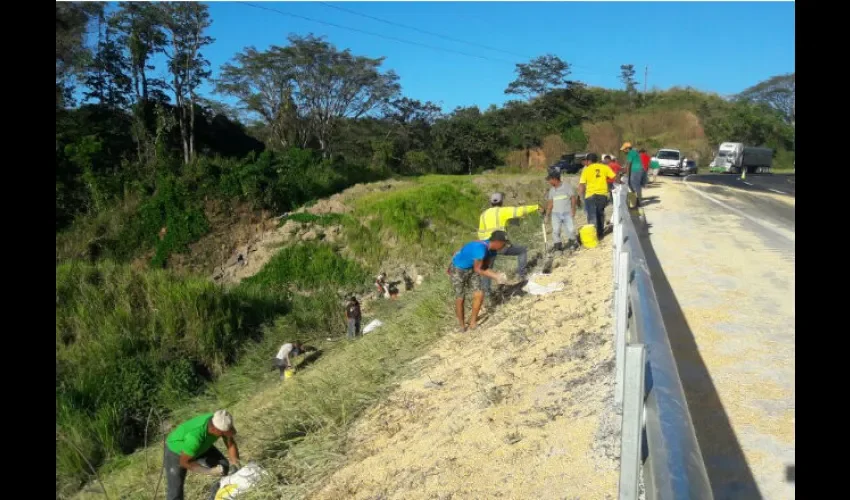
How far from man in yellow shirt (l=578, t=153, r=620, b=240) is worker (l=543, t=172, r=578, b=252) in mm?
573

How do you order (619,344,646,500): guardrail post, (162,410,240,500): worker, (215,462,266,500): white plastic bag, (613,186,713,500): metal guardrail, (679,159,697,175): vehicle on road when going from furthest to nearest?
(679,159,697,175): vehicle on road, (162,410,240,500): worker, (215,462,266,500): white plastic bag, (619,344,646,500): guardrail post, (613,186,713,500): metal guardrail

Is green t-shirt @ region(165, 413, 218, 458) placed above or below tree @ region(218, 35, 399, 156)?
below

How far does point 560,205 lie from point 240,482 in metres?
6.36

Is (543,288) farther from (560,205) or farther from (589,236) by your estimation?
(589,236)

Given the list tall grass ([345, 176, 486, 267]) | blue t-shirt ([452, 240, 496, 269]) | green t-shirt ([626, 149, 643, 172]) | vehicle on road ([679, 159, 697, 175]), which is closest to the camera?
blue t-shirt ([452, 240, 496, 269])

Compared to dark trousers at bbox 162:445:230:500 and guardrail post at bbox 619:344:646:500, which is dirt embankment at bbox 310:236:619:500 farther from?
dark trousers at bbox 162:445:230:500

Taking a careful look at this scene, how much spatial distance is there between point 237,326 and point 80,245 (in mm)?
11779

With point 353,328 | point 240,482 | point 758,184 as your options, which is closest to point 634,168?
point 353,328

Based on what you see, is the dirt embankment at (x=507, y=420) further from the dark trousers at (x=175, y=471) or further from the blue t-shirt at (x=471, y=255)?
the dark trousers at (x=175, y=471)

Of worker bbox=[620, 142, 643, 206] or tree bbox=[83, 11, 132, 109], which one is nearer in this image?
worker bbox=[620, 142, 643, 206]

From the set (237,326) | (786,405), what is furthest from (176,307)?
(786,405)

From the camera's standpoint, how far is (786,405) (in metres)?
4.49

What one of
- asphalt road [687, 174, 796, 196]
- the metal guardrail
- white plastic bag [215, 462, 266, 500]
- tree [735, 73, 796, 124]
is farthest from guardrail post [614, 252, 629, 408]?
tree [735, 73, 796, 124]

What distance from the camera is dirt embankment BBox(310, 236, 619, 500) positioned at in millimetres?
3965
